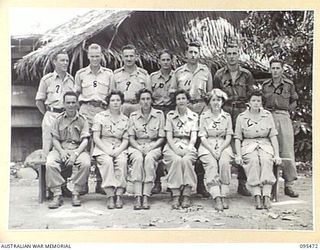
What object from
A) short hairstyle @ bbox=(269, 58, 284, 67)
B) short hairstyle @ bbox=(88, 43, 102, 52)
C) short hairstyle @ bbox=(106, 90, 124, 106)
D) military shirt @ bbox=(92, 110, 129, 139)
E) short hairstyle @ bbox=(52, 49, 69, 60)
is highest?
short hairstyle @ bbox=(88, 43, 102, 52)

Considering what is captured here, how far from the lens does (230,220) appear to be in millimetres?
1791

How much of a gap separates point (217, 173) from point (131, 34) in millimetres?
356

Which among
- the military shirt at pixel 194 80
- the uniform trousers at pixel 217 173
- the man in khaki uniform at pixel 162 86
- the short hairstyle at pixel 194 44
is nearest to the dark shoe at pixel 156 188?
the man in khaki uniform at pixel 162 86

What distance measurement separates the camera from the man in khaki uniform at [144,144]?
1.80 m

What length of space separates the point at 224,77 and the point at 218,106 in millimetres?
65

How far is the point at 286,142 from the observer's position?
5.95 feet

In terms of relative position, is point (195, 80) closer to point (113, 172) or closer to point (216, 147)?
point (216, 147)

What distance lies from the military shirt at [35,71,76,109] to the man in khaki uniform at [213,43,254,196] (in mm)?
322

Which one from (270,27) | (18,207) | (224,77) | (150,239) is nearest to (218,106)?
(224,77)

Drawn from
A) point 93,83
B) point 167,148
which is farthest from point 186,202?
point 93,83

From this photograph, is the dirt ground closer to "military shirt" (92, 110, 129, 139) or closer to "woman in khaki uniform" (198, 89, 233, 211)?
"woman in khaki uniform" (198, 89, 233, 211)

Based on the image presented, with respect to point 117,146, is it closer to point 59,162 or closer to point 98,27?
point 59,162

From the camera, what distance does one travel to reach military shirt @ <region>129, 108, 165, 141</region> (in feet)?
5.95

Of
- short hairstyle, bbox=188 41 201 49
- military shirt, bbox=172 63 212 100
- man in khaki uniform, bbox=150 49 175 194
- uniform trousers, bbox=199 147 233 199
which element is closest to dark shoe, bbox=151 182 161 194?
man in khaki uniform, bbox=150 49 175 194
